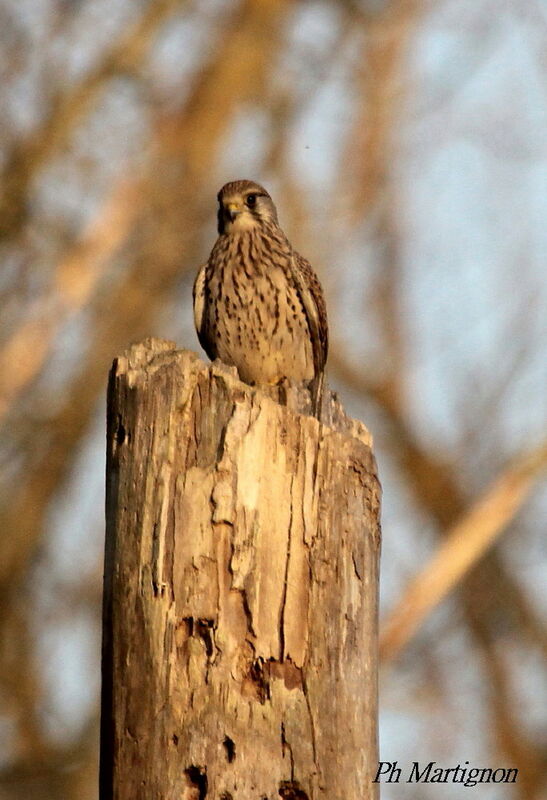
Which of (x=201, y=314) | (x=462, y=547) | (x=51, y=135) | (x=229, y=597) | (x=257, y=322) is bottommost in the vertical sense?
(x=229, y=597)

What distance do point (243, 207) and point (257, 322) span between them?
0.85m

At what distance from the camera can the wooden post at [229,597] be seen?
3.76 meters

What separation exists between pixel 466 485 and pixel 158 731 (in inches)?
290

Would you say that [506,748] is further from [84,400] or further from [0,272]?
[0,272]

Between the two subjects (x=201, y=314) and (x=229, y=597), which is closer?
(x=229, y=597)

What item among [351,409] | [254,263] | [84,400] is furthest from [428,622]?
[254,263]

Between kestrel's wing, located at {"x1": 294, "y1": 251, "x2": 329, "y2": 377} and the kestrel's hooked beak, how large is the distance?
52 centimetres

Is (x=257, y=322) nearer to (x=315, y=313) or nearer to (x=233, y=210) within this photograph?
(x=315, y=313)

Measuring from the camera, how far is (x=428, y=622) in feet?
34.9

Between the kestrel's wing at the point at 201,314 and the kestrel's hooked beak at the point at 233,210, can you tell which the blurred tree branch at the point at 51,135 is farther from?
the kestrel's wing at the point at 201,314

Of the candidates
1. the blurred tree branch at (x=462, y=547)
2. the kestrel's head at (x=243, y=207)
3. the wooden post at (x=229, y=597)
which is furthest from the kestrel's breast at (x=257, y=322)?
the blurred tree branch at (x=462, y=547)

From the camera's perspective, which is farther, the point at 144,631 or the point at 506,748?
the point at 506,748

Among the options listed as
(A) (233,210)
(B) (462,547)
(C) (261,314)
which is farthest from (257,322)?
(B) (462,547)

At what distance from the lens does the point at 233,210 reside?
6922mm
